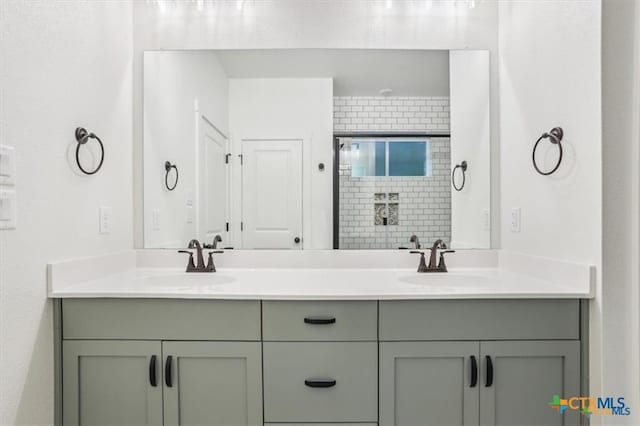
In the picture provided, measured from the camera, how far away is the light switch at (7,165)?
3.91ft

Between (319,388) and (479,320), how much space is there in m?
0.66

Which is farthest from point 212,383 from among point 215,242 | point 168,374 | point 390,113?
point 390,113

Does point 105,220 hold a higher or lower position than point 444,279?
higher

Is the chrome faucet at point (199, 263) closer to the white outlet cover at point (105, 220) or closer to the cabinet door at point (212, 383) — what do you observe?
the white outlet cover at point (105, 220)

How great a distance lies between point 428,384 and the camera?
141cm

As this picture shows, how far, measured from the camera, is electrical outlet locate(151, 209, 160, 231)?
6.67 ft

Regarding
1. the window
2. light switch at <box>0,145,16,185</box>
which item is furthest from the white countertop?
the window

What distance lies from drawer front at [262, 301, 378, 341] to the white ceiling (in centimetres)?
117

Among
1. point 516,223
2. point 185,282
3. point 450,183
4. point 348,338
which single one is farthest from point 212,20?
point 516,223

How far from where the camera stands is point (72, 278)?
152 cm

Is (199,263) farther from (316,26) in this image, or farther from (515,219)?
(515,219)

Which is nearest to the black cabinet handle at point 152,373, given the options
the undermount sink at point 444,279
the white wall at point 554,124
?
the undermount sink at point 444,279

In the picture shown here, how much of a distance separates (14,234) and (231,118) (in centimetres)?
110

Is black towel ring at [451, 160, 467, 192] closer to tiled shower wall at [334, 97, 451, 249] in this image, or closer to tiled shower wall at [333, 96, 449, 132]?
tiled shower wall at [334, 97, 451, 249]
